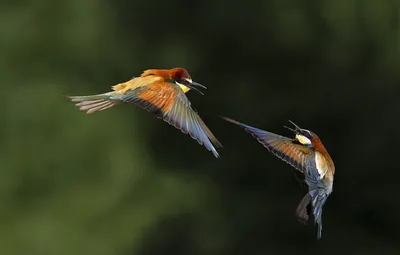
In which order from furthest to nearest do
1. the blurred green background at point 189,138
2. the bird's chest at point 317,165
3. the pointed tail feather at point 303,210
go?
the blurred green background at point 189,138
the bird's chest at point 317,165
the pointed tail feather at point 303,210

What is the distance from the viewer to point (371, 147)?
3.69 metres

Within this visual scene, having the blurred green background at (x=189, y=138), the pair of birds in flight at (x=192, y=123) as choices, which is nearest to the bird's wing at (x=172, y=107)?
the pair of birds in flight at (x=192, y=123)

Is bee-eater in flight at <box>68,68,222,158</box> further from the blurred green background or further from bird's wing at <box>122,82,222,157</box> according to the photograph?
the blurred green background

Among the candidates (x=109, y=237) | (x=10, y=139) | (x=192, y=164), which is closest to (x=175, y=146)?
(x=192, y=164)

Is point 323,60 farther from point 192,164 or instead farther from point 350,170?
point 192,164

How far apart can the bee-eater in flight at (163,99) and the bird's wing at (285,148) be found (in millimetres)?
59

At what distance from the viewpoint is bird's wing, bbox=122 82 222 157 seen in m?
0.72

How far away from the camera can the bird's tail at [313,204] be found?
0.72 meters

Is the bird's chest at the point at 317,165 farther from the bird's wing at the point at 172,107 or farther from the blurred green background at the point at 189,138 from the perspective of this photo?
the blurred green background at the point at 189,138

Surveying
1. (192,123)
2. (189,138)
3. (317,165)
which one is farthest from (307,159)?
(189,138)

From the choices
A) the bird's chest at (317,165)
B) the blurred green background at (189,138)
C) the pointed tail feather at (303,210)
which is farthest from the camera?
the blurred green background at (189,138)

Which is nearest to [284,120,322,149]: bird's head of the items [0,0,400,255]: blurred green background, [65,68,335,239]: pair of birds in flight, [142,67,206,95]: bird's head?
[65,68,335,239]: pair of birds in flight

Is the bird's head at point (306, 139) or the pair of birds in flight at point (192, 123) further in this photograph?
the bird's head at point (306, 139)

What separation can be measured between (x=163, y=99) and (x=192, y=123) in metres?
0.06
